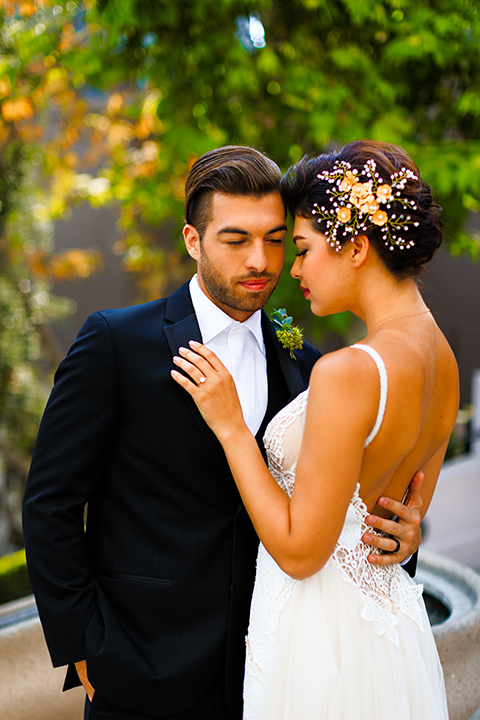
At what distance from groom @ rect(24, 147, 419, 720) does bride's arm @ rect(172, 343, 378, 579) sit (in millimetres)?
294

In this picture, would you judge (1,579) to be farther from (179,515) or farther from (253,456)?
(253,456)

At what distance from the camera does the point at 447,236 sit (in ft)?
16.3

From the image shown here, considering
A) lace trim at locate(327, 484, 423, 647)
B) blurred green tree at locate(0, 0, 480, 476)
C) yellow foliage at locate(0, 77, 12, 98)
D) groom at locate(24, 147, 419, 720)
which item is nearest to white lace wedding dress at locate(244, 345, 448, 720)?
lace trim at locate(327, 484, 423, 647)

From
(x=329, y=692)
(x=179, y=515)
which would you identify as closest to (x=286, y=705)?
(x=329, y=692)

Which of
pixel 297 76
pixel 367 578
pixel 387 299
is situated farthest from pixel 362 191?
pixel 297 76

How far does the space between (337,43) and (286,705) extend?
4615 mm

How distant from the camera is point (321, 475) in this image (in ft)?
5.03

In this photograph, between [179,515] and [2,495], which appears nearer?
[179,515]

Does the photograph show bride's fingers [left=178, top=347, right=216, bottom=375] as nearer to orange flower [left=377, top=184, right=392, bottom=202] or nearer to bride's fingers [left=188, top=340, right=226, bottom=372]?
bride's fingers [left=188, top=340, right=226, bottom=372]

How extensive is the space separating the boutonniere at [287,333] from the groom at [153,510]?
0.27 metres

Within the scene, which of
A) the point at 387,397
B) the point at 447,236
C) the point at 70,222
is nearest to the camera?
the point at 387,397

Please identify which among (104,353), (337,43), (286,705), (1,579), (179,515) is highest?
(337,43)

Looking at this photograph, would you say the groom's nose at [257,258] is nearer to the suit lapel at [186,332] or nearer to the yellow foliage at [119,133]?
the suit lapel at [186,332]

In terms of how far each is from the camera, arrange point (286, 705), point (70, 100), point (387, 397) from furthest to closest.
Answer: point (70, 100)
point (286, 705)
point (387, 397)
